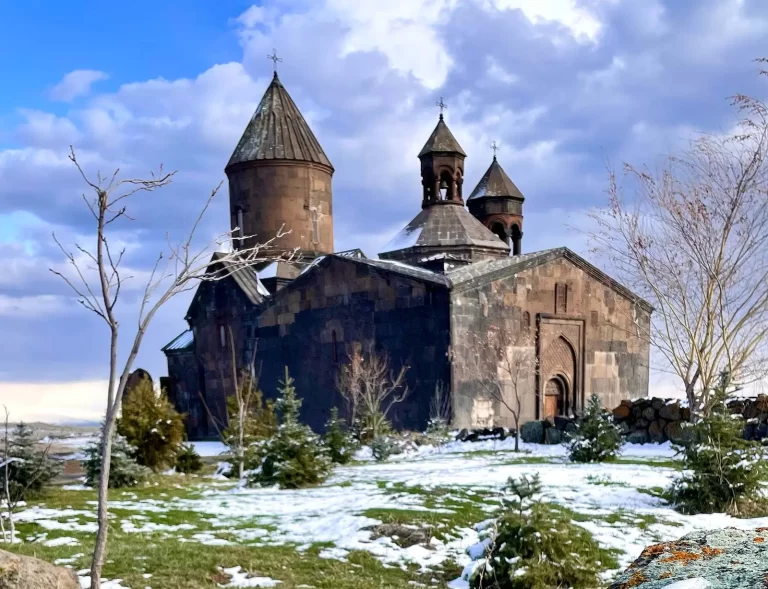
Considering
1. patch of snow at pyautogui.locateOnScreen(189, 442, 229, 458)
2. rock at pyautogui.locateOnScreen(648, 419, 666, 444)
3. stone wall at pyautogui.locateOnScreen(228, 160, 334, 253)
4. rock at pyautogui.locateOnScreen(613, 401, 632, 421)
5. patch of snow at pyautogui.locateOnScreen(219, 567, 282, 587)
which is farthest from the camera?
stone wall at pyautogui.locateOnScreen(228, 160, 334, 253)

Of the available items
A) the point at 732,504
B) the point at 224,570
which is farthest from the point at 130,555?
the point at 732,504

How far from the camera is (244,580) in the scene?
5859 mm

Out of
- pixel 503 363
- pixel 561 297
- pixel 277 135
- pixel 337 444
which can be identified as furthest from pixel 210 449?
pixel 277 135

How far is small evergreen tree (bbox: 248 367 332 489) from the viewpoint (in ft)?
36.1

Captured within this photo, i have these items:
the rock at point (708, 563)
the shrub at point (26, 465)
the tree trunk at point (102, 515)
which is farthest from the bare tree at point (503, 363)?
the rock at point (708, 563)

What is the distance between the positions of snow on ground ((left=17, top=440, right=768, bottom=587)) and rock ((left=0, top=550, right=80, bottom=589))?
1689 millimetres

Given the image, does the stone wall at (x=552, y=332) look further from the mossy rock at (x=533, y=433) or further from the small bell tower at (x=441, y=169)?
the small bell tower at (x=441, y=169)

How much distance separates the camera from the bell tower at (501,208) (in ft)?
105

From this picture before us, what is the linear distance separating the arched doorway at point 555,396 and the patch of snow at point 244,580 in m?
17.7

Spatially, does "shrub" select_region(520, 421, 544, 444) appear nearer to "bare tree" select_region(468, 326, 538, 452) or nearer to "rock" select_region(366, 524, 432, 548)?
"bare tree" select_region(468, 326, 538, 452)

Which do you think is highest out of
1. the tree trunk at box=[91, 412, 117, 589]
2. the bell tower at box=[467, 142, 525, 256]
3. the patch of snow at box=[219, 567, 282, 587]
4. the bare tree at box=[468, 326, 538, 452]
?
the bell tower at box=[467, 142, 525, 256]

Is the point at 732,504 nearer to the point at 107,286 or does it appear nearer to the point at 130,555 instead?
the point at 130,555

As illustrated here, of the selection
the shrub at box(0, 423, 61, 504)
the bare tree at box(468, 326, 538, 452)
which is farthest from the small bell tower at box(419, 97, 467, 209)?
the shrub at box(0, 423, 61, 504)

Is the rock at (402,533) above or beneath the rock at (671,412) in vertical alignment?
beneath
